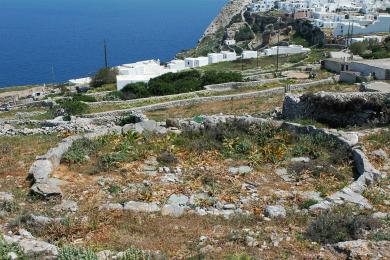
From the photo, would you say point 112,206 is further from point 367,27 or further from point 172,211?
point 367,27

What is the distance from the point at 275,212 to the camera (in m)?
9.20

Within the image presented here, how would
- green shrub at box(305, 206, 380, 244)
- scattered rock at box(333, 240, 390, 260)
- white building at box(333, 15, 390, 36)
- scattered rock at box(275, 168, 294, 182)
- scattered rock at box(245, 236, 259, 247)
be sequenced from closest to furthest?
scattered rock at box(333, 240, 390, 260), scattered rock at box(245, 236, 259, 247), green shrub at box(305, 206, 380, 244), scattered rock at box(275, 168, 294, 182), white building at box(333, 15, 390, 36)

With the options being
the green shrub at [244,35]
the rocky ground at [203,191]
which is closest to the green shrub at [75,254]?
the rocky ground at [203,191]

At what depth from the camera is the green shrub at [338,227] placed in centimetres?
786

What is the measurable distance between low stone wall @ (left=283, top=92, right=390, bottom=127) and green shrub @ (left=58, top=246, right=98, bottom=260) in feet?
38.0

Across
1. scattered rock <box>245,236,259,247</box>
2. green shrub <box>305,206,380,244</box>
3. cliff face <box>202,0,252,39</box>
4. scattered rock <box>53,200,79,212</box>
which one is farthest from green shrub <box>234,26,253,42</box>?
scattered rock <box>245,236,259,247</box>

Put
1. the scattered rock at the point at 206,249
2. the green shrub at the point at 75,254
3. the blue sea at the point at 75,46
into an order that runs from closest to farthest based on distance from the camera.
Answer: the green shrub at the point at 75,254 → the scattered rock at the point at 206,249 → the blue sea at the point at 75,46

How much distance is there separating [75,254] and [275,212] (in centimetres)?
401

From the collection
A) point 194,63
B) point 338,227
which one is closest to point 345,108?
point 338,227

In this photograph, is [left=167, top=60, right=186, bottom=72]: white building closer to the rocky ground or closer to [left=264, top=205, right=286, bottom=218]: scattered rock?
the rocky ground

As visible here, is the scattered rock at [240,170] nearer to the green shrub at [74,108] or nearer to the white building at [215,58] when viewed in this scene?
the green shrub at [74,108]

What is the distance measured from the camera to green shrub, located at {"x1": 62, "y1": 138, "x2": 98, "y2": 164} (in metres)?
13.0

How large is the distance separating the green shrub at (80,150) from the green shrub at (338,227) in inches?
278

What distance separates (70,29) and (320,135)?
588ft
